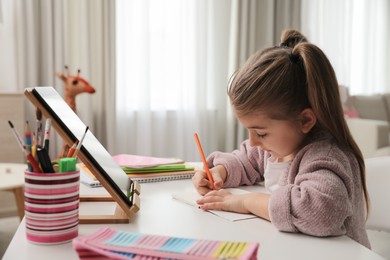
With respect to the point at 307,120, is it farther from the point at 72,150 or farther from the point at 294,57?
the point at 72,150

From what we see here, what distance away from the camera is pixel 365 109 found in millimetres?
4035

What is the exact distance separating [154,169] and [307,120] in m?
0.47

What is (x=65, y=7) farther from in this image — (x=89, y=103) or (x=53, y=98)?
(x=53, y=98)

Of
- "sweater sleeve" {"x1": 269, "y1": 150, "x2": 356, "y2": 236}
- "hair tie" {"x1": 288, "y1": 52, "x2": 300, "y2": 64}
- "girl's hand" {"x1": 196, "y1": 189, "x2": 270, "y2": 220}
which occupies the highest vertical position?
"hair tie" {"x1": 288, "y1": 52, "x2": 300, "y2": 64}

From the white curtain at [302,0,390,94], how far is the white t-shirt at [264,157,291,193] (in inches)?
118

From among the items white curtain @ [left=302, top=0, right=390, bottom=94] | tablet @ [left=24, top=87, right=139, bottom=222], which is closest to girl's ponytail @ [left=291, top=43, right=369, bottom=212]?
tablet @ [left=24, top=87, right=139, bottom=222]

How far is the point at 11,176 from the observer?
2287mm

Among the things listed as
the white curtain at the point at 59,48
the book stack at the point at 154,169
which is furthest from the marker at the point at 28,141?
the white curtain at the point at 59,48

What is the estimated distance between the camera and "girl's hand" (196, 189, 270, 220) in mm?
877

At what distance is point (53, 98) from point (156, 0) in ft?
8.87

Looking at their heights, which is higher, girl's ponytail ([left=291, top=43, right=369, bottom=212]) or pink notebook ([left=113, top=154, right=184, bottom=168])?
girl's ponytail ([left=291, top=43, right=369, bottom=212])

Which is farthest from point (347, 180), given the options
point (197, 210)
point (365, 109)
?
point (365, 109)

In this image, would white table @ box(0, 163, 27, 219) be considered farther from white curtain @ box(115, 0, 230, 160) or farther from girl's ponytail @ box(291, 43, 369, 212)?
girl's ponytail @ box(291, 43, 369, 212)

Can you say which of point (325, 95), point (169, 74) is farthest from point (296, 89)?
point (169, 74)
